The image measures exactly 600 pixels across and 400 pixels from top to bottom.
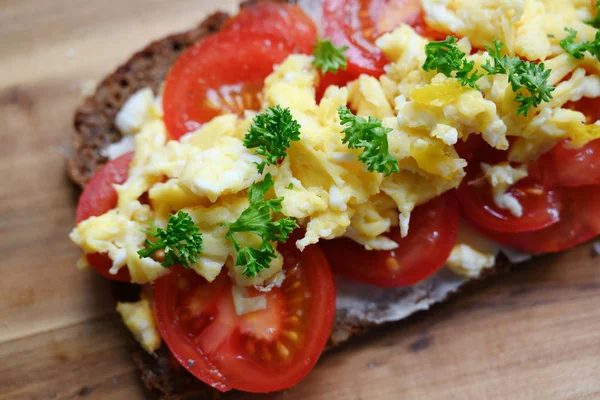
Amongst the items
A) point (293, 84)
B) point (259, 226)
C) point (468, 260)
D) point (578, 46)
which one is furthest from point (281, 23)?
point (468, 260)

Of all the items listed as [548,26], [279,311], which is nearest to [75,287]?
[279,311]

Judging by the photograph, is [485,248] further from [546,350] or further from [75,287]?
[75,287]

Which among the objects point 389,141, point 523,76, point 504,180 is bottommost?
point 504,180

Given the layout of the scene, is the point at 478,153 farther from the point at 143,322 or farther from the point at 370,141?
the point at 143,322

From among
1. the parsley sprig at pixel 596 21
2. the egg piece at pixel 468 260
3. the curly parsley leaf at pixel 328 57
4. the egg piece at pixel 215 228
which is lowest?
the egg piece at pixel 468 260

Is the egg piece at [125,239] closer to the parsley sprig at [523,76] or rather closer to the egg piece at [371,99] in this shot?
the egg piece at [371,99]

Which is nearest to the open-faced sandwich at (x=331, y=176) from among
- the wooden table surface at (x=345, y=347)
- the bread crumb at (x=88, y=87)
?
the wooden table surface at (x=345, y=347)

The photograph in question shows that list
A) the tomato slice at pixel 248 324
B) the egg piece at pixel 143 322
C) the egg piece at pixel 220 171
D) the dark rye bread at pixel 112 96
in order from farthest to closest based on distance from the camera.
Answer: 1. the dark rye bread at pixel 112 96
2. the egg piece at pixel 143 322
3. the tomato slice at pixel 248 324
4. the egg piece at pixel 220 171
